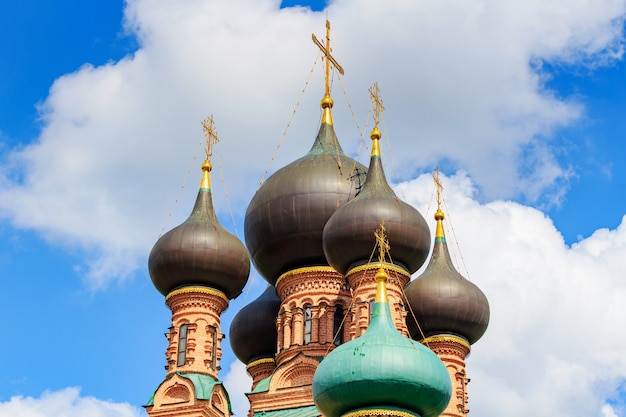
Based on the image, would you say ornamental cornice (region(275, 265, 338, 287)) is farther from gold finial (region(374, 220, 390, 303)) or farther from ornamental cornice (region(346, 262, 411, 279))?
gold finial (region(374, 220, 390, 303))

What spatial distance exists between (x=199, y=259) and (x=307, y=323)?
230cm

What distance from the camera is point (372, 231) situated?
2205cm

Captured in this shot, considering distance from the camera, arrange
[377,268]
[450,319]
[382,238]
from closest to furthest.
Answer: [382,238] < [377,268] < [450,319]

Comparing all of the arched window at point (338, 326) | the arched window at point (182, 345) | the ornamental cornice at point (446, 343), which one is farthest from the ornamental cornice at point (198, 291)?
the ornamental cornice at point (446, 343)

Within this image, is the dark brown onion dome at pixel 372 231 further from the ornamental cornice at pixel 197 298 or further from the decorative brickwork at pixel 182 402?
the decorative brickwork at pixel 182 402

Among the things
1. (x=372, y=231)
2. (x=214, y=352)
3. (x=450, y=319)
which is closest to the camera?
(x=372, y=231)

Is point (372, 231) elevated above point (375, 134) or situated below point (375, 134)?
below

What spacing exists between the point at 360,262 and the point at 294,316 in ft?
6.66

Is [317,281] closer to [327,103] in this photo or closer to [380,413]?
[327,103]

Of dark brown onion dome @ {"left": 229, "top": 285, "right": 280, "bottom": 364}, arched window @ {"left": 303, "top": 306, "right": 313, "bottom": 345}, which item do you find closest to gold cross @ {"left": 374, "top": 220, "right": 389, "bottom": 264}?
arched window @ {"left": 303, "top": 306, "right": 313, "bottom": 345}

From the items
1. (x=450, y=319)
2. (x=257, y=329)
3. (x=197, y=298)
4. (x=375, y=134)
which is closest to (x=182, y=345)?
(x=197, y=298)

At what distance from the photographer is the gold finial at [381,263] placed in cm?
1883

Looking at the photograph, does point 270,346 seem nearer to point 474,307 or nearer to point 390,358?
point 474,307

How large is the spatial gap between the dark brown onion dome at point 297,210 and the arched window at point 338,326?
968 millimetres
